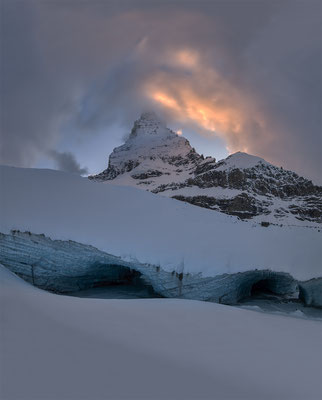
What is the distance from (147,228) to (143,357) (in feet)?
14.2

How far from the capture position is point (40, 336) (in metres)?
2.18

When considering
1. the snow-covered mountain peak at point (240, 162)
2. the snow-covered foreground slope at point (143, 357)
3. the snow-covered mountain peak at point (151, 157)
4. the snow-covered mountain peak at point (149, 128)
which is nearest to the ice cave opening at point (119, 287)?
the snow-covered foreground slope at point (143, 357)

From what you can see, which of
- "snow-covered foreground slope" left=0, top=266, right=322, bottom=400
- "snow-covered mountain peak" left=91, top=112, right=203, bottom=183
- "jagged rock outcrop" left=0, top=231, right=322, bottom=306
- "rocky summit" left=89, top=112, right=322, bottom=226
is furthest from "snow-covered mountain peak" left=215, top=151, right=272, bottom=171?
"snow-covered foreground slope" left=0, top=266, right=322, bottom=400

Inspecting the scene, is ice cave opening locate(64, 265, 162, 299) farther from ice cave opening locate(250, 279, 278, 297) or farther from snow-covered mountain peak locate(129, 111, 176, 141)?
snow-covered mountain peak locate(129, 111, 176, 141)

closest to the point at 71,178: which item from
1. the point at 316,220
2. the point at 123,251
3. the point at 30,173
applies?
the point at 30,173

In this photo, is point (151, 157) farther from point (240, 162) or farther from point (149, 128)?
point (240, 162)

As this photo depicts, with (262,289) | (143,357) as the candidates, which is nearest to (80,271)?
(143,357)

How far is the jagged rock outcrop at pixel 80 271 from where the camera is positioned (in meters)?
5.84

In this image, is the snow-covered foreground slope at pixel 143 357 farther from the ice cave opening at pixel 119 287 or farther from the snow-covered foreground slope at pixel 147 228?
the ice cave opening at pixel 119 287

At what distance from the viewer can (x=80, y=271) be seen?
22.9ft

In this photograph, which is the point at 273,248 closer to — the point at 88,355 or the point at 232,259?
the point at 232,259

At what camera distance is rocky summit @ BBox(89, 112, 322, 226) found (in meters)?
61.6

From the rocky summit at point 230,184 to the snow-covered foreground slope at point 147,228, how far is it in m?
48.6

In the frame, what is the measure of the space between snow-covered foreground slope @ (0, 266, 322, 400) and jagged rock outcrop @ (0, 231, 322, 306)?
2.66 metres
